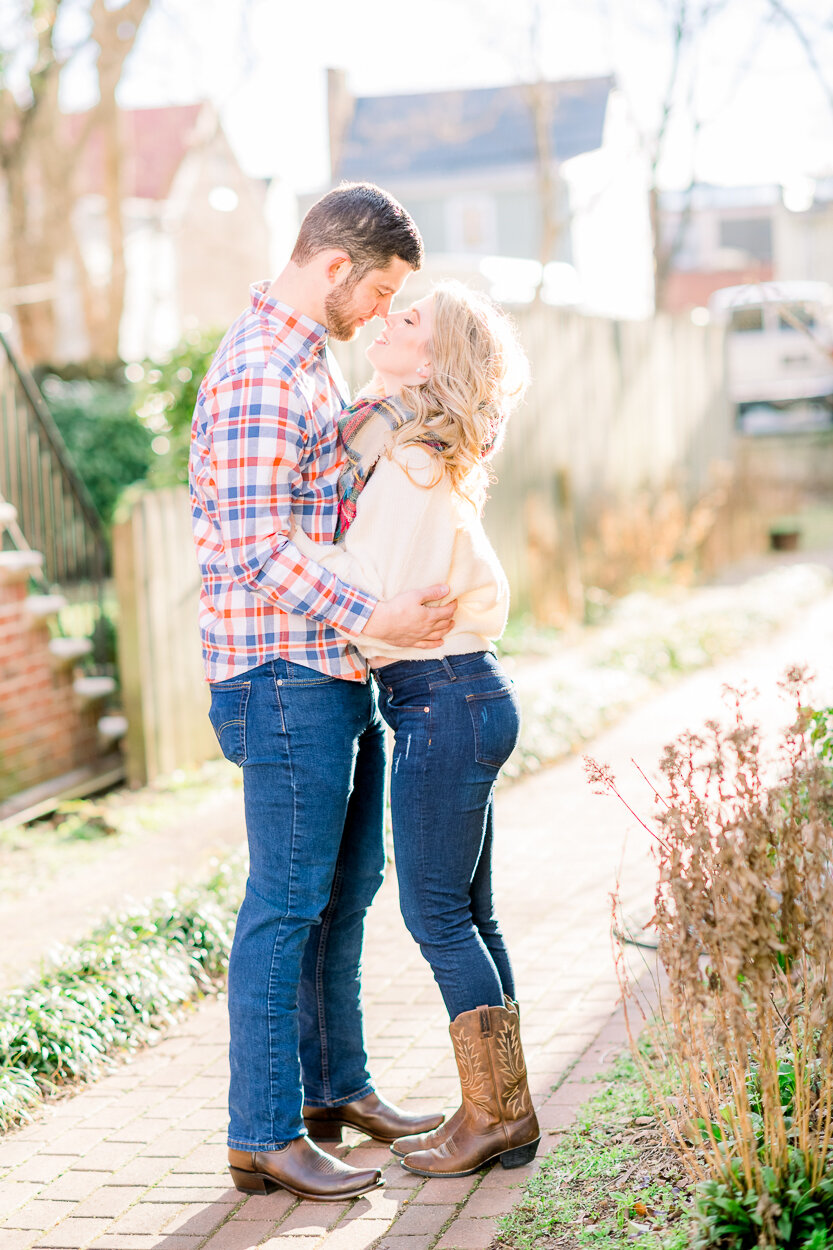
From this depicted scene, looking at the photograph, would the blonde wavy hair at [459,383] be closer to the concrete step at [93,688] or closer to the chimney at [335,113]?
the concrete step at [93,688]

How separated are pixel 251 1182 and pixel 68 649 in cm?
503

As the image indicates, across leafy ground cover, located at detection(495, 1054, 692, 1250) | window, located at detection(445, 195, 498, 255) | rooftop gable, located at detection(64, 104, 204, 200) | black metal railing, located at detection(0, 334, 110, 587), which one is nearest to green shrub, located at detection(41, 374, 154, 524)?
black metal railing, located at detection(0, 334, 110, 587)

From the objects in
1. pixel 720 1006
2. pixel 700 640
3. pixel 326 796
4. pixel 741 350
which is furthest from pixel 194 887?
pixel 741 350

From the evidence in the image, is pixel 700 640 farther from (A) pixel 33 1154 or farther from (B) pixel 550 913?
(A) pixel 33 1154

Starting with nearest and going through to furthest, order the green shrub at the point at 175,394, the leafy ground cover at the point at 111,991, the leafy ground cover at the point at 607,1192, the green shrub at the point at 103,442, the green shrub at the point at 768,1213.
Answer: the green shrub at the point at 768,1213
the leafy ground cover at the point at 607,1192
the leafy ground cover at the point at 111,991
the green shrub at the point at 175,394
the green shrub at the point at 103,442

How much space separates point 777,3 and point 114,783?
4.99 metres

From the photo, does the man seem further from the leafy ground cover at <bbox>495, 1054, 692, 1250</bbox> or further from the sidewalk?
the leafy ground cover at <bbox>495, 1054, 692, 1250</bbox>

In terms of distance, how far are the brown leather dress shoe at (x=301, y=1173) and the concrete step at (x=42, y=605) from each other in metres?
4.89

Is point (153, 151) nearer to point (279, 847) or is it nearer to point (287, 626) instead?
point (287, 626)

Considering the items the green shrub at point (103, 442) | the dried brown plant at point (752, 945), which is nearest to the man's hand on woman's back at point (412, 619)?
the dried brown plant at point (752, 945)

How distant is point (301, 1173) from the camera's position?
2902mm

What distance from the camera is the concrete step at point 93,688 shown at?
25.5 ft

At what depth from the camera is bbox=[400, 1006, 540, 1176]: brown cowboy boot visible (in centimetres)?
292

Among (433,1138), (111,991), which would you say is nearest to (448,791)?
(433,1138)
